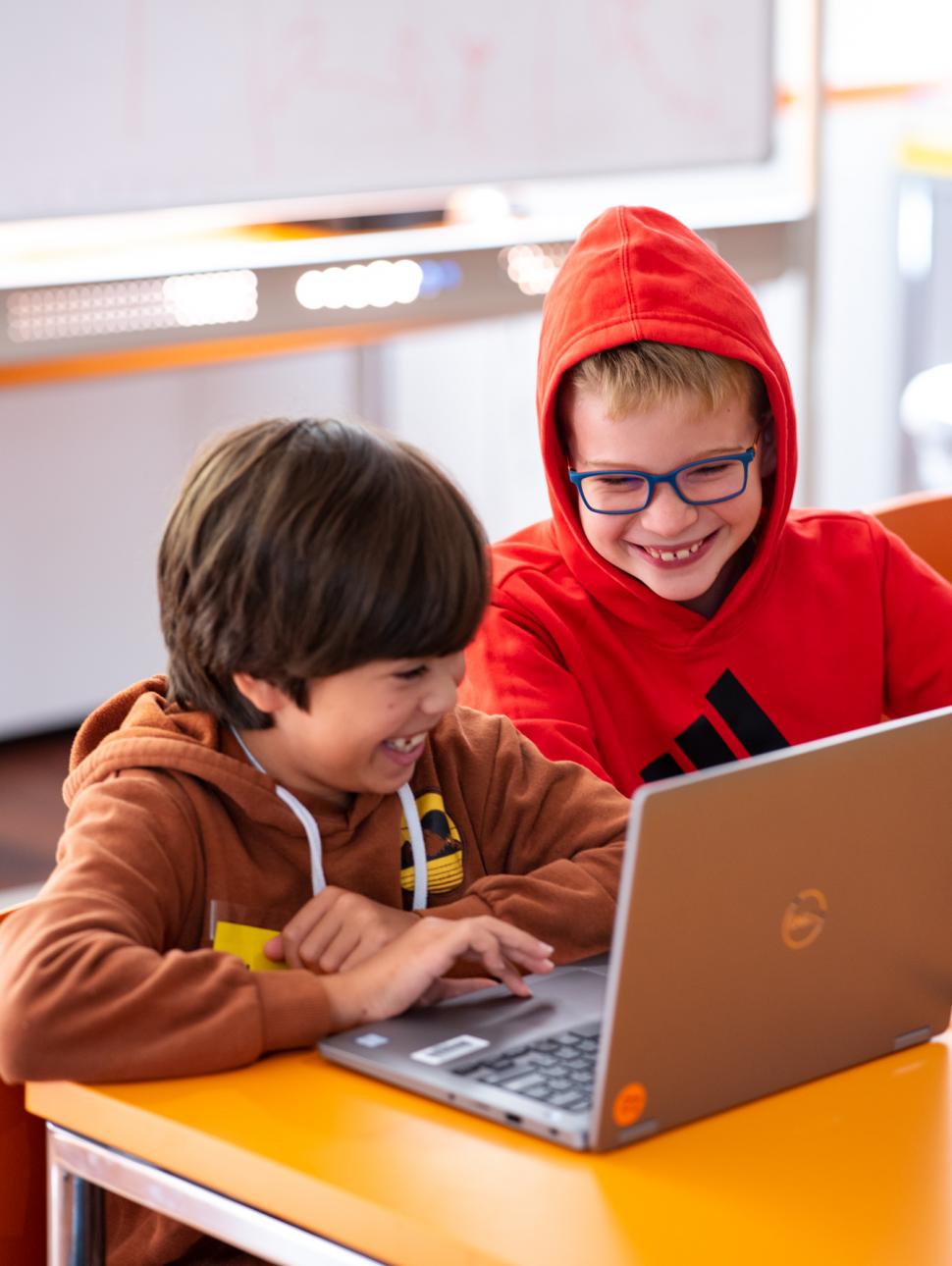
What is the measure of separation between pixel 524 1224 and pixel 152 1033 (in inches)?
9.6

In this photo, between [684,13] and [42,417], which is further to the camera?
[42,417]

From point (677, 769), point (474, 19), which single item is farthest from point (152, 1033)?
point (474, 19)

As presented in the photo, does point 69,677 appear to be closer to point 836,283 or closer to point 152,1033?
point 836,283

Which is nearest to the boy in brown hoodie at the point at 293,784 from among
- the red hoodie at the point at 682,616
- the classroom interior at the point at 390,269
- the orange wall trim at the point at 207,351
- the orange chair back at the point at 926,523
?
the red hoodie at the point at 682,616

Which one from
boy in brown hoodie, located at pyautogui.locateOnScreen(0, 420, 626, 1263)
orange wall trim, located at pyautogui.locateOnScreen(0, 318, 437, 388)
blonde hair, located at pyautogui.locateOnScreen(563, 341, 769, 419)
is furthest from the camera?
orange wall trim, located at pyautogui.locateOnScreen(0, 318, 437, 388)

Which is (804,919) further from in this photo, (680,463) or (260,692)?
(680,463)

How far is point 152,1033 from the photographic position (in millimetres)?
971

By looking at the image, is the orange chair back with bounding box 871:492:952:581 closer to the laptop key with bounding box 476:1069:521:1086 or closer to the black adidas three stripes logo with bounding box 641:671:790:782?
the black adidas three stripes logo with bounding box 641:671:790:782

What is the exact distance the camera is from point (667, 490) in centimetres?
145

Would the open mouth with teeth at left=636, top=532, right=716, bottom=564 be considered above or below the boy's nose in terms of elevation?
below

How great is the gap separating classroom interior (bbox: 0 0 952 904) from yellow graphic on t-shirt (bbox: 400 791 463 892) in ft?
4.40

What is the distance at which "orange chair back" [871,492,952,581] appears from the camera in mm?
1868

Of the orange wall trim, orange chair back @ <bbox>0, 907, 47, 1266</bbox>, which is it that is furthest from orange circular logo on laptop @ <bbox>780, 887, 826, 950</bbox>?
the orange wall trim

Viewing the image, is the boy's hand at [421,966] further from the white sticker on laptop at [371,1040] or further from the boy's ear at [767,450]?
the boy's ear at [767,450]
